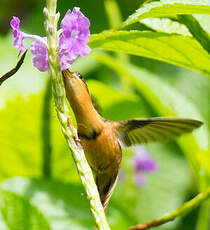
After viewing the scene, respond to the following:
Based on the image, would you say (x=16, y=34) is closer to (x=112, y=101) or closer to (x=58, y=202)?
(x=58, y=202)

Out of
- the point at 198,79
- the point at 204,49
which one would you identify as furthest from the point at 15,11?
the point at 204,49

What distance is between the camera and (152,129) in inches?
58.3

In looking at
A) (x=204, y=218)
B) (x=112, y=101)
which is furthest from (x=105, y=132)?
(x=112, y=101)

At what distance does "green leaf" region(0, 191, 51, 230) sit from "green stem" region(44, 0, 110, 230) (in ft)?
1.91

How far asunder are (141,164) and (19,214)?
228 cm

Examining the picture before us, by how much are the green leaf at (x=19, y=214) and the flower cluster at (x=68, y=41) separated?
62 centimetres

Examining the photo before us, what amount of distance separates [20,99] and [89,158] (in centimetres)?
101

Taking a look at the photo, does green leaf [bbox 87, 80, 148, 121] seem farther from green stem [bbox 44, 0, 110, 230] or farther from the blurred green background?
green stem [bbox 44, 0, 110, 230]

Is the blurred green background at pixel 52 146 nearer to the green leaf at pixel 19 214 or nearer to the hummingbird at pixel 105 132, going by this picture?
the green leaf at pixel 19 214

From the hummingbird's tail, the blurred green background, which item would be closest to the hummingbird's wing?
the hummingbird's tail

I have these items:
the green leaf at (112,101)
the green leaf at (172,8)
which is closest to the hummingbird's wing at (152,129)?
the green leaf at (172,8)

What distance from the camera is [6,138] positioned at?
219 cm

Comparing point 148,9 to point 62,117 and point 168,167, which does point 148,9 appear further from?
point 168,167

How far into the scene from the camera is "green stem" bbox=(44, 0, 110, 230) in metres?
0.92
